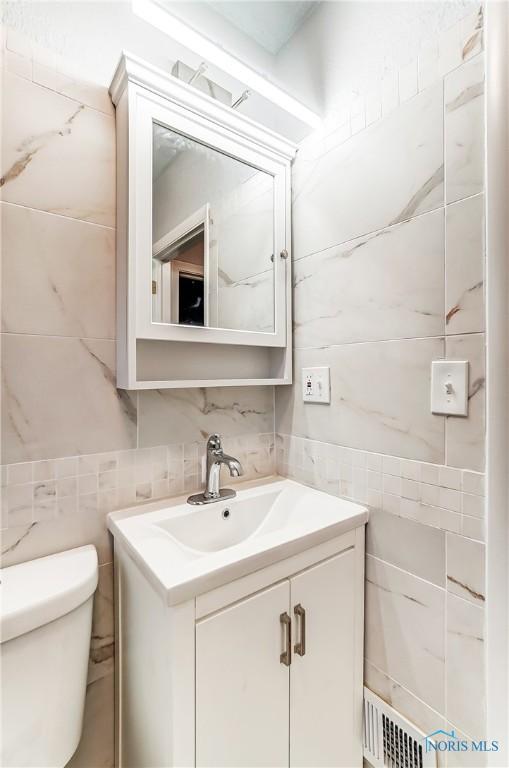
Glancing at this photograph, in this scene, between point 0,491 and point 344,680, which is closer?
point 0,491

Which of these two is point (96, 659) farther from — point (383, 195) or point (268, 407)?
point (383, 195)

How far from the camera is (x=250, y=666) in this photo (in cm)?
72

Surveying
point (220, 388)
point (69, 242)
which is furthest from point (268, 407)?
point (69, 242)

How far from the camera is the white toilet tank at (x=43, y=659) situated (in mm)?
644

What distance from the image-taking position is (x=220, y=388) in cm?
117

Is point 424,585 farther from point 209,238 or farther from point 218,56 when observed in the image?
point 218,56

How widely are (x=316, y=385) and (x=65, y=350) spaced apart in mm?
753

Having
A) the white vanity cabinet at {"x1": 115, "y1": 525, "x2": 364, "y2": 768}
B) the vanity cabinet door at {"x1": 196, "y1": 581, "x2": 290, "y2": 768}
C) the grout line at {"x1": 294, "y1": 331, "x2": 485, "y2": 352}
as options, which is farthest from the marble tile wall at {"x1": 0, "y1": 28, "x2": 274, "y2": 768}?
the grout line at {"x1": 294, "y1": 331, "x2": 485, "y2": 352}

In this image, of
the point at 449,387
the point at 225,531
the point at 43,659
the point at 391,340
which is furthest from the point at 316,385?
the point at 43,659

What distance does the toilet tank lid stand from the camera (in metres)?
0.65

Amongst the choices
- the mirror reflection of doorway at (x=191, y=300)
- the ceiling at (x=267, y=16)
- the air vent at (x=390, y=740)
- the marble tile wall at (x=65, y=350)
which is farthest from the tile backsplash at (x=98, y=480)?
the ceiling at (x=267, y=16)

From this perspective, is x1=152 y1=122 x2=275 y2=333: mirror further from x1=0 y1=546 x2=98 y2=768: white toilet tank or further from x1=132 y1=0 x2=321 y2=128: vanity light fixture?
x1=0 y1=546 x2=98 y2=768: white toilet tank

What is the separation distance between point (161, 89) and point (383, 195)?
67 centimetres

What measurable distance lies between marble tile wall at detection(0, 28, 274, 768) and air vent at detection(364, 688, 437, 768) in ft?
2.39
